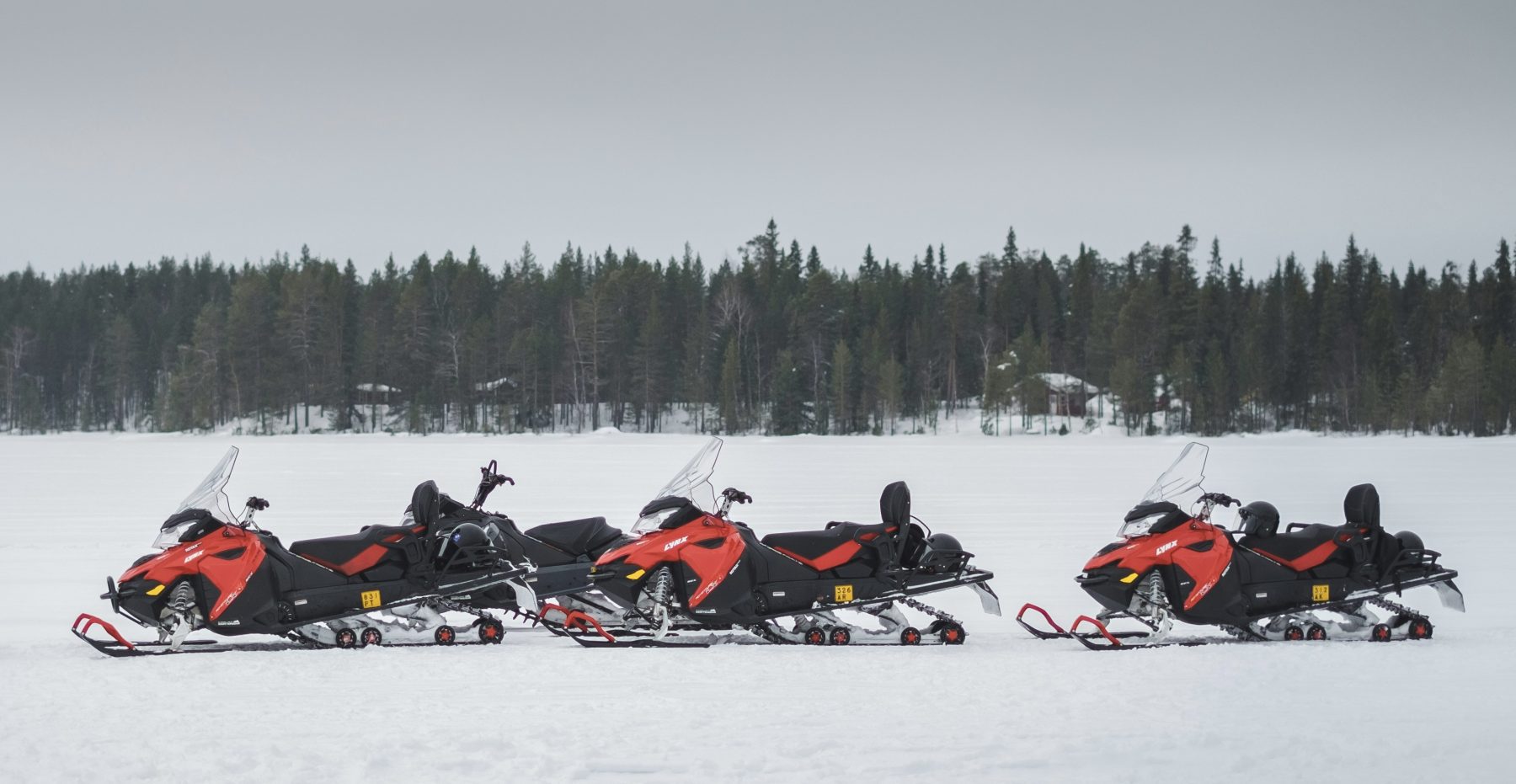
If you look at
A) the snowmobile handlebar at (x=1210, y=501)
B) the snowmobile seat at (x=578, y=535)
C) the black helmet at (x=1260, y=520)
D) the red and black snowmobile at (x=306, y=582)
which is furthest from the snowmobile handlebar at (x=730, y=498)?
the black helmet at (x=1260, y=520)

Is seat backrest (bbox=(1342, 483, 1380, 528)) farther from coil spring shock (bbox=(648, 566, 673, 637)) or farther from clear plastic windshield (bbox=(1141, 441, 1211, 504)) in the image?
coil spring shock (bbox=(648, 566, 673, 637))

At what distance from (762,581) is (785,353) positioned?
255ft

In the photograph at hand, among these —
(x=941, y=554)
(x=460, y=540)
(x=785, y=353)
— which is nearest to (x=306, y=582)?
(x=460, y=540)

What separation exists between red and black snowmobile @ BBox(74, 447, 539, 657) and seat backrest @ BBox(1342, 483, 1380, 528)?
6029 millimetres

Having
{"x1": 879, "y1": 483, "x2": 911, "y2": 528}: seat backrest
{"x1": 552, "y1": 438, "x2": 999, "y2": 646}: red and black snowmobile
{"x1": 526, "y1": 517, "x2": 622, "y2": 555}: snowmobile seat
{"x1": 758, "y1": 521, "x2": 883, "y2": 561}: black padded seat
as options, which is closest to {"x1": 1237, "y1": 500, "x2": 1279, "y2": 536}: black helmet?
{"x1": 552, "y1": 438, "x2": 999, "y2": 646}: red and black snowmobile

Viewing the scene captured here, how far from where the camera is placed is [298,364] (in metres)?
90.9

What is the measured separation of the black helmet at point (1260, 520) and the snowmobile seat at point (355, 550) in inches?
229

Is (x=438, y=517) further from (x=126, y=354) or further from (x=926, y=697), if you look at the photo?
(x=126, y=354)

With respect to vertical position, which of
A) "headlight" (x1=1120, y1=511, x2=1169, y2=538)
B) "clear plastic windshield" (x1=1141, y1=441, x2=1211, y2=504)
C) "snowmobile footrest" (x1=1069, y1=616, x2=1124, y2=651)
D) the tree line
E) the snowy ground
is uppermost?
the tree line

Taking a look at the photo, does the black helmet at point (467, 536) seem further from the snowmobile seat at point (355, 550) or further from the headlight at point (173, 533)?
the headlight at point (173, 533)

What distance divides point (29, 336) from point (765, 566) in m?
114

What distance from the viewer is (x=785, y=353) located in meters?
86.5

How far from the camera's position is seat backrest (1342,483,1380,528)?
29.7ft

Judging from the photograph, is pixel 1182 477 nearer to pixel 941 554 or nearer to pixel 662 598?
pixel 941 554
